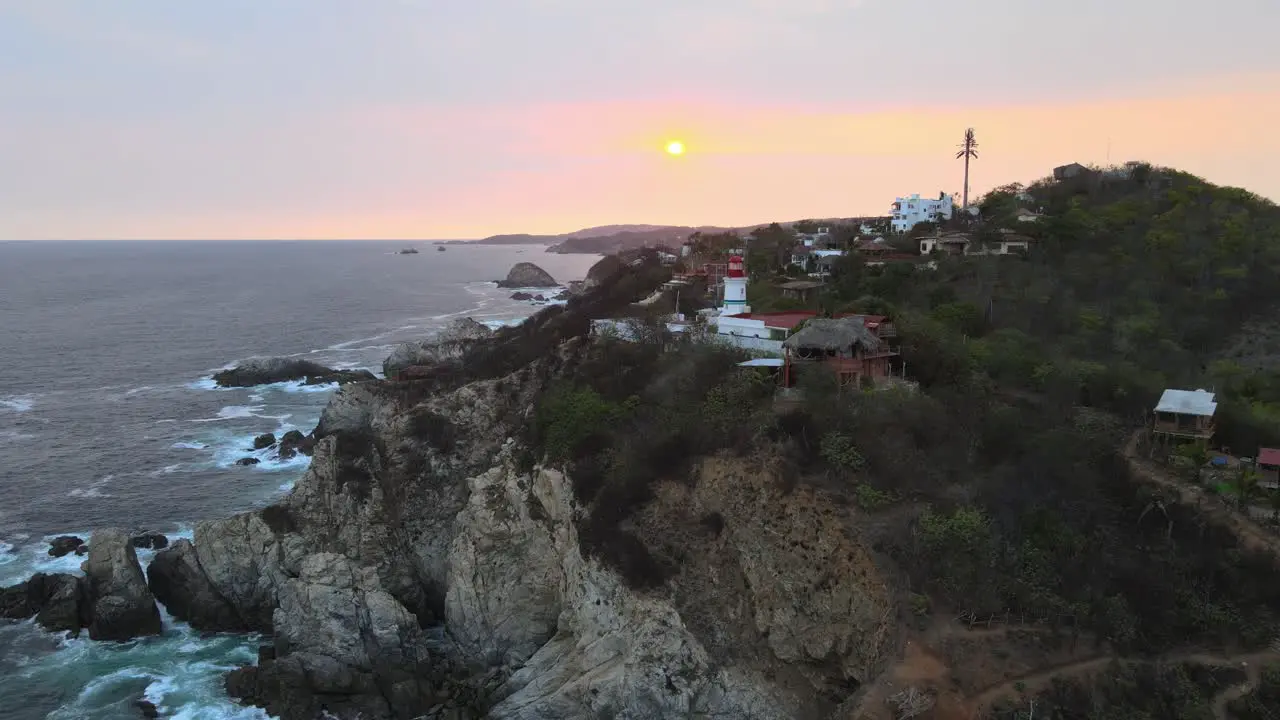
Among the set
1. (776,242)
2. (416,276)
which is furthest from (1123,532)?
(416,276)

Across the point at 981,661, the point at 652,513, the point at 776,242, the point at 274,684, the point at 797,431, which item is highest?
the point at 776,242

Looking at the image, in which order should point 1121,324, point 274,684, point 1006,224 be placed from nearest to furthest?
point 274,684 → point 1121,324 → point 1006,224

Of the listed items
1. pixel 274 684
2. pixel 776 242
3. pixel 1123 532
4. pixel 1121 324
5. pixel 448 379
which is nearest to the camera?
pixel 1123 532

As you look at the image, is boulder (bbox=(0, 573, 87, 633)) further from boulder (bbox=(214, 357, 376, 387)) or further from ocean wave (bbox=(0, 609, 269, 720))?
boulder (bbox=(214, 357, 376, 387))

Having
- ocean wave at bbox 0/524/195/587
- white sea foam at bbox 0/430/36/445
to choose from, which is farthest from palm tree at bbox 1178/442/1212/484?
white sea foam at bbox 0/430/36/445

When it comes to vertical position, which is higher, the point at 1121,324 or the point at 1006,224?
the point at 1006,224

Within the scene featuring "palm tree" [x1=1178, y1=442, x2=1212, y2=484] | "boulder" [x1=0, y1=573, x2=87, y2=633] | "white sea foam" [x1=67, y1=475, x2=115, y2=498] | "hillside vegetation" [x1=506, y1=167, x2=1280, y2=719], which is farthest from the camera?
"white sea foam" [x1=67, y1=475, x2=115, y2=498]

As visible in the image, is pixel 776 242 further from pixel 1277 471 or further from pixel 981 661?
pixel 981 661
